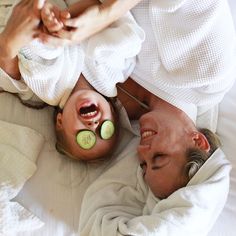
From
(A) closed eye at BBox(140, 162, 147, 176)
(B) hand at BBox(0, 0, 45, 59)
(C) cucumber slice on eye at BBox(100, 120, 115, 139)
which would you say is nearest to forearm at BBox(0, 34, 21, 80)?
(B) hand at BBox(0, 0, 45, 59)

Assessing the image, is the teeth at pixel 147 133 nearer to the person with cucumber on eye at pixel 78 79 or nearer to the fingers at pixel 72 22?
the person with cucumber on eye at pixel 78 79

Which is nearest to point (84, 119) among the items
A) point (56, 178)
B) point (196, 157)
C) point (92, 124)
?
point (92, 124)

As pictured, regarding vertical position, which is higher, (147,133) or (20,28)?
(20,28)

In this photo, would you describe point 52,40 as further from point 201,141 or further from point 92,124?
point 201,141

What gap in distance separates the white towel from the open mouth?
120 mm

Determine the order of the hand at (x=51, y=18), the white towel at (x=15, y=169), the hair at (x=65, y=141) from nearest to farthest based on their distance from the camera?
1. the hand at (x=51, y=18)
2. the white towel at (x=15, y=169)
3. the hair at (x=65, y=141)

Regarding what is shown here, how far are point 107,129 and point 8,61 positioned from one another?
0.25 m

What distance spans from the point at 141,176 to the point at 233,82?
0.31 m

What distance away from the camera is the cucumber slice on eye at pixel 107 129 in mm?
1068

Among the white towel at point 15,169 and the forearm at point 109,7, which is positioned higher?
the forearm at point 109,7

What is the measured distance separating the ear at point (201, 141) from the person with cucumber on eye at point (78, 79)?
18cm

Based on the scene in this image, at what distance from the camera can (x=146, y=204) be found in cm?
104

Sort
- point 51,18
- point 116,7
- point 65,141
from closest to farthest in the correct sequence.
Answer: point 51,18
point 116,7
point 65,141

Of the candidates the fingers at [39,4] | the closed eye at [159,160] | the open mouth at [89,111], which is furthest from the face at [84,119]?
the fingers at [39,4]
